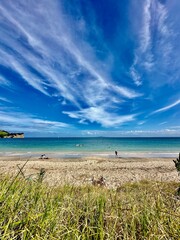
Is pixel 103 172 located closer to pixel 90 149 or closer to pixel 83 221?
pixel 83 221

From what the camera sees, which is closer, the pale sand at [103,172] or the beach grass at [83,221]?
the beach grass at [83,221]

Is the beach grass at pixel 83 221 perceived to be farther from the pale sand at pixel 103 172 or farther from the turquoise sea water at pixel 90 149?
the turquoise sea water at pixel 90 149

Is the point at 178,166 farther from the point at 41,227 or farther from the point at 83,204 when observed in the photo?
the point at 41,227

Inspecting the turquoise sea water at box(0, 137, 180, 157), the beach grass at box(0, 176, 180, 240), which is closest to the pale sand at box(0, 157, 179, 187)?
the beach grass at box(0, 176, 180, 240)

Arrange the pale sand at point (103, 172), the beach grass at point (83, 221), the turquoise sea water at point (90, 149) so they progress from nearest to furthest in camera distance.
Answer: the beach grass at point (83, 221)
the pale sand at point (103, 172)
the turquoise sea water at point (90, 149)

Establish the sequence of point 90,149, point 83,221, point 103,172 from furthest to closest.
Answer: point 90,149
point 103,172
point 83,221

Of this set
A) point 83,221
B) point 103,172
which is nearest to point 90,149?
point 103,172

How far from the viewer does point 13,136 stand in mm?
152625

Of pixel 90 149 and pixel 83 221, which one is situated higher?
pixel 90 149

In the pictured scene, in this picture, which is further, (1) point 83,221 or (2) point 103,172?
(2) point 103,172

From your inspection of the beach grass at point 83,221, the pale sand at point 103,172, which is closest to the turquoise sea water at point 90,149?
the pale sand at point 103,172

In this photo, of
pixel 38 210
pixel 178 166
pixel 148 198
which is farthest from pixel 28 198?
pixel 178 166

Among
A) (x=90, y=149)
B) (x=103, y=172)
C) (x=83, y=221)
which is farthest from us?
(x=90, y=149)

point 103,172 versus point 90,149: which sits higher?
point 90,149
